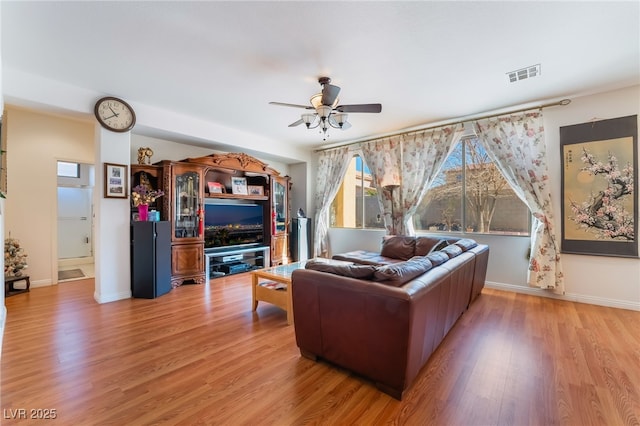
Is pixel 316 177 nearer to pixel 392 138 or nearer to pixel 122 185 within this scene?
pixel 392 138

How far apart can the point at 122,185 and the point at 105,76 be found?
1.31 meters

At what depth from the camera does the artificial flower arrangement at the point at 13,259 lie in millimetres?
3646

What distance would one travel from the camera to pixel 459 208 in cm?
442

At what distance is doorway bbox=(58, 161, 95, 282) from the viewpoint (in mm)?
5793

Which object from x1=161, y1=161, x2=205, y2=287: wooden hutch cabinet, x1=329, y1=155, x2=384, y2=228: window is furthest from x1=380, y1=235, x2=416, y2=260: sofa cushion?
x1=161, y1=161, x2=205, y2=287: wooden hutch cabinet

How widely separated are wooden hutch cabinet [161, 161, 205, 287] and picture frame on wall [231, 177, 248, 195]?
0.70 metres

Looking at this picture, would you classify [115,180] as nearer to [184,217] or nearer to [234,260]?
[184,217]

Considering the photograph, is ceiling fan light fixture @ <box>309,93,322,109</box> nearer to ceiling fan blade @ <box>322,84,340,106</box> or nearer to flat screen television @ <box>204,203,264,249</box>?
ceiling fan blade @ <box>322,84,340,106</box>

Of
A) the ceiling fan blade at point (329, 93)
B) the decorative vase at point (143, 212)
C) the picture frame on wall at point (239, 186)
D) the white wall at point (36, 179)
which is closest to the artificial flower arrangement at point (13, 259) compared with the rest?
the white wall at point (36, 179)

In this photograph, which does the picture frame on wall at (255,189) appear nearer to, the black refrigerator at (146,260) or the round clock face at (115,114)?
the black refrigerator at (146,260)

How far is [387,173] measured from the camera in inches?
193

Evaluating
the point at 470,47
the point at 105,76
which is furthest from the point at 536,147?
the point at 105,76

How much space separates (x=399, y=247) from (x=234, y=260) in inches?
116

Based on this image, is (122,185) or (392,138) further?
(392,138)
